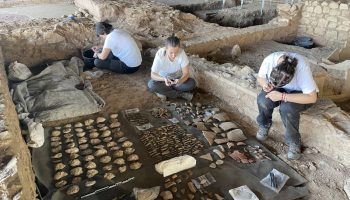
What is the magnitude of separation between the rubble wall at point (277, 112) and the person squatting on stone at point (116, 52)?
102 centimetres

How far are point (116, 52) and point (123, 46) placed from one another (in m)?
0.17

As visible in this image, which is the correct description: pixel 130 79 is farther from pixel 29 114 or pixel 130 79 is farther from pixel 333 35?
pixel 333 35

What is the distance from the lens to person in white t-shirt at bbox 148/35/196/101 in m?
4.66

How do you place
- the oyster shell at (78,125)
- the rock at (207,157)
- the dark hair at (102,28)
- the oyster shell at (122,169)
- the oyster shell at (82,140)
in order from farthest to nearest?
the dark hair at (102,28) → the oyster shell at (78,125) → the oyster shell at (82,140) → the rock at (207,157) → the oyster shell at (122,169)

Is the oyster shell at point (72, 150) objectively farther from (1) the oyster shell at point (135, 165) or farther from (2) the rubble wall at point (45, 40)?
(2) the rubble wall at point (45, 40)

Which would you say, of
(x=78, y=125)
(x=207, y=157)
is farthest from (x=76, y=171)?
(x=207, y=157)

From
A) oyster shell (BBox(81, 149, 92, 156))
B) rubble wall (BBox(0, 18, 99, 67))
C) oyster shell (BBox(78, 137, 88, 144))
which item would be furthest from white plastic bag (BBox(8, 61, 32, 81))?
oyster shell (BBox(81, 149, 92, 156))

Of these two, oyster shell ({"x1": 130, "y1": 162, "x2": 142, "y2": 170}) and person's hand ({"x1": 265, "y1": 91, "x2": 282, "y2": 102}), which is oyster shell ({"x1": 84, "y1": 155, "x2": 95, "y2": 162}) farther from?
person's hand ({"x1": 265, "y1": 91, "x2": 282, "y2": 102})

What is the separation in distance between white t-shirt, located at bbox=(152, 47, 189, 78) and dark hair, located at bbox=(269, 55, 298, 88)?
1595 mm

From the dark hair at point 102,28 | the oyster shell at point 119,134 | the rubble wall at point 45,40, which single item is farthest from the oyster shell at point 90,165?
the rubble wall at point 45,40

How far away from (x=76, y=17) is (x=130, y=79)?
2402 mm

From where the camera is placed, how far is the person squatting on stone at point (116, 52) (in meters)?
5.24

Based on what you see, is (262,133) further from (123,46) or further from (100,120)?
(123,46)

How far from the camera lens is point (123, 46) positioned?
5355 mm
